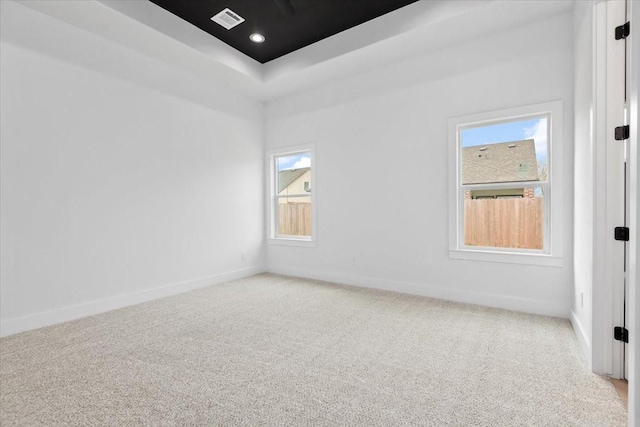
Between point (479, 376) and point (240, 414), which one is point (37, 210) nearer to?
point (240, 414)

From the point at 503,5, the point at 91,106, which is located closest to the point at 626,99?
the point at 503,5

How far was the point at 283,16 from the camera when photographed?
3.37m

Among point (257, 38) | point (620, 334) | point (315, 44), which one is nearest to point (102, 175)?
point (257, 38)

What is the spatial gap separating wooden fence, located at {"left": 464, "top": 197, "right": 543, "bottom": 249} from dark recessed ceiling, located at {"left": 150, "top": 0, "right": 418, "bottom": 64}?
2.33 metres

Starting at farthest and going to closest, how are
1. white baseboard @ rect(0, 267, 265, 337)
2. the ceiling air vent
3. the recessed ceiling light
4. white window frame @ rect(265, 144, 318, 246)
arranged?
white window frame @ rect(265, 144, 318, 246), the recessed ceiling light, the ceiling air vent, white baseboard @ rect(0, 267, 265, 337)

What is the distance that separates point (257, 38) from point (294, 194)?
2285 mm

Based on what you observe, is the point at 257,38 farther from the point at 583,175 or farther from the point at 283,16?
the point at 583,175

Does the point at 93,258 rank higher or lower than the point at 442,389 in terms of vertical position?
higher

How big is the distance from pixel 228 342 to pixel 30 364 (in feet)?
4.37

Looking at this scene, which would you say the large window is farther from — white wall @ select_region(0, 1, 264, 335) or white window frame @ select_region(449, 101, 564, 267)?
white window frame @ select_region(449, 101, 564, 267)

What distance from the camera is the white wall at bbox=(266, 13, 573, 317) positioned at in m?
3.01

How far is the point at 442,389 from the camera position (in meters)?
1.80

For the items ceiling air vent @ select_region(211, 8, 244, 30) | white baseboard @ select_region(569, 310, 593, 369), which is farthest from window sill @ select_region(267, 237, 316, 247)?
white baseboard @ select_region(569, 310, 593, 369)

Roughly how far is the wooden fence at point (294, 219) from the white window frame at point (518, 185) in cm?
223
